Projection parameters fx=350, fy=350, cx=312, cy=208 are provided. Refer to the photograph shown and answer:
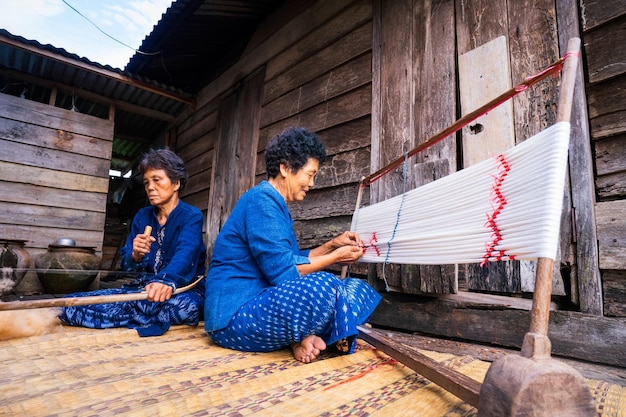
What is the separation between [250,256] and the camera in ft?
6.19

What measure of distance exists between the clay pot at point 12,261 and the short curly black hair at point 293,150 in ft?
12.7

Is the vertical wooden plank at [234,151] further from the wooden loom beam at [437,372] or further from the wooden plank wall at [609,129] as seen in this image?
the wooden plank wall at [609,129]

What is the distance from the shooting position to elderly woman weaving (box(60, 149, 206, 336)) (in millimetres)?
2420

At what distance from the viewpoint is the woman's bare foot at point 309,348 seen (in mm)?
1633

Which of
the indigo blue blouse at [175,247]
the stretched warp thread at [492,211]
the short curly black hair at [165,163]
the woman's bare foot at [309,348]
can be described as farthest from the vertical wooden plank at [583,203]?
the short curly black hair at [165,163]

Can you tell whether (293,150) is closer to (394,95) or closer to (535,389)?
(394,95)

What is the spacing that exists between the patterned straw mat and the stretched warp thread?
53 cm

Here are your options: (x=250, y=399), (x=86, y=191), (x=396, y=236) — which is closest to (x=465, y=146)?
(x=396, y=236)

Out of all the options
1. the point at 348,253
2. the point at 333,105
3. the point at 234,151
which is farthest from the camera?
the point at 234,151

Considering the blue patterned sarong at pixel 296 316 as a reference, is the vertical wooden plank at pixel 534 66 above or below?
above

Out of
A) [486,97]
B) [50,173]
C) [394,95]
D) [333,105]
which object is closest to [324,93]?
[333,105]

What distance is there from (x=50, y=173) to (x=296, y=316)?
5.09 m

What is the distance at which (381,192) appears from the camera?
261cm

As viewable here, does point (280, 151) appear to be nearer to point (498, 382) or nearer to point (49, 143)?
point (498, 382)
